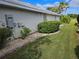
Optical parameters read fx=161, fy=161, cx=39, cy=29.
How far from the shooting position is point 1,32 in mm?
8953

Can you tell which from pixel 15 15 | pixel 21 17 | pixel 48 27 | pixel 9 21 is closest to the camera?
pixel 9 21

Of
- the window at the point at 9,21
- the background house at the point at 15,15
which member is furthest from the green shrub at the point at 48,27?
the window at the point at 9,21

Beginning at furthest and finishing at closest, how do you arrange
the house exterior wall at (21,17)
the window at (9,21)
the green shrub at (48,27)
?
the green shrub at (48,27) → the window at (9,21) → the house exterior wall at (21,17)

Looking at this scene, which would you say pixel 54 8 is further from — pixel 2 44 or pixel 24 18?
pixel 2 44

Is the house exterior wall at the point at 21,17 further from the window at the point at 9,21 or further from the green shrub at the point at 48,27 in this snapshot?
the green shrub at the point at 48,27

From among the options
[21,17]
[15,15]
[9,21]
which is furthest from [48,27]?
[9,21]

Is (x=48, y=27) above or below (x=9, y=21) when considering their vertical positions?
below

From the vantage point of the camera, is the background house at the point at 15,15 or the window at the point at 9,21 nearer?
the background house at the point at 15,15

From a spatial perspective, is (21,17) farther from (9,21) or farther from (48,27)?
(48,27)

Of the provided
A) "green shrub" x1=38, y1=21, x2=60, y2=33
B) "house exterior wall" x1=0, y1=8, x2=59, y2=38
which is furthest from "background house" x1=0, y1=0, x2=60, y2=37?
"green shrub" x1=38, y1=21, x2=60, y2=33

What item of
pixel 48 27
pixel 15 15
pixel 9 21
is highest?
pixel 15 15

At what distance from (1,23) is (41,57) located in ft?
14.7

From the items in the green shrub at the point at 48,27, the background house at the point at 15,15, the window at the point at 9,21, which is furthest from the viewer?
the green shrub at the point at 48,27

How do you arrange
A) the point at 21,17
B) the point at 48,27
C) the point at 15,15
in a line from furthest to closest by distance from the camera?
the point at 48,27 < the point at 21,17 < the point at 15,15
